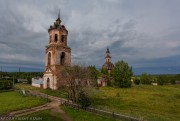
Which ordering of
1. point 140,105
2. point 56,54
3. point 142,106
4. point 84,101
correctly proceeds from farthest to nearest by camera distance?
1. point 56,54
2. point 140,105
3. point 142,106
4. point 84,101

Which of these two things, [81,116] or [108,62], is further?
[108,62]

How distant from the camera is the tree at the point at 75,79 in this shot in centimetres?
2727

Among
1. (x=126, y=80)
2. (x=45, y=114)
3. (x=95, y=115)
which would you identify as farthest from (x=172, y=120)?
(x=126, y=80)

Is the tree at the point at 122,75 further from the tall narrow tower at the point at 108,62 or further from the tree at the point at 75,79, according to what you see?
the tree at the point at 75,79

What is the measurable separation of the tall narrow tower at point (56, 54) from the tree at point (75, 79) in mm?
13628

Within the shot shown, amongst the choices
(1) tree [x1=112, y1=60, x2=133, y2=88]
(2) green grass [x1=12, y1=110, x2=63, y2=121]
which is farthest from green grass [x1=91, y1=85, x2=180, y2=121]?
(1) tree [x1=112, y1=60, x2=133, y2=88]

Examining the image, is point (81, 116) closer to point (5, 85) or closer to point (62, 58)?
point (62, 58)

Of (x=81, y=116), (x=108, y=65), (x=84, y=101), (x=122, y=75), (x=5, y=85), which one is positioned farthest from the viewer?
(x=108, y=65)

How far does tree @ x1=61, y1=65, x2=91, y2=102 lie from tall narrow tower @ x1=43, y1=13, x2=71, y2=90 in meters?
13.6

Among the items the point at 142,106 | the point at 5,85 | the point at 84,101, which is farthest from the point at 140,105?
the point at 5,85

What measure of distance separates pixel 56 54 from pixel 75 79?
15.8m

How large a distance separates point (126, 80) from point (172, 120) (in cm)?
4268

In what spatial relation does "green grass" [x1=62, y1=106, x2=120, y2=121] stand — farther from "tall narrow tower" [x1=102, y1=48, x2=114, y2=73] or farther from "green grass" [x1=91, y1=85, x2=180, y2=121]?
"tall narrow tower" [x1=102, y1=48, x2=114, y2=73]

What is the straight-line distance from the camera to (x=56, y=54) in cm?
4200
